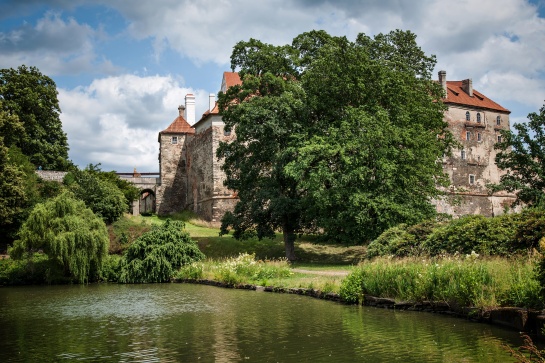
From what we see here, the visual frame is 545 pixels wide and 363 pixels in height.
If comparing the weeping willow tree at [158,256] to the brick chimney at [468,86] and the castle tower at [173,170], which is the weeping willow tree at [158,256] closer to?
the castle tower at [173,170]

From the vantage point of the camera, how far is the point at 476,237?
58.9 feet

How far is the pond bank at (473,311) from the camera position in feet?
38.2

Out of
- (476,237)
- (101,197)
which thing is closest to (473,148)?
(101,197)

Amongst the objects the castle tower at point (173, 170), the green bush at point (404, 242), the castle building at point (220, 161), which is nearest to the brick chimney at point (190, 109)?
the castle building at point (220, 161)

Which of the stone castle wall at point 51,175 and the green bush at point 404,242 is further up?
the stone castle wall at point 51,175

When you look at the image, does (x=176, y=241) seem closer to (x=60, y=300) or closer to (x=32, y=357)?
(x=60, y=300)

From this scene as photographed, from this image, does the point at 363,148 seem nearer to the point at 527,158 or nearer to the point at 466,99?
the point at 527,158

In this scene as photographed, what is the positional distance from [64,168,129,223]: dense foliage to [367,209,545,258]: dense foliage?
82.9 ft

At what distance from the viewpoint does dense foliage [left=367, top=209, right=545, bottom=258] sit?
16109 mm

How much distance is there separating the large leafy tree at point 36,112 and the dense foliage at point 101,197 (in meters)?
8.39

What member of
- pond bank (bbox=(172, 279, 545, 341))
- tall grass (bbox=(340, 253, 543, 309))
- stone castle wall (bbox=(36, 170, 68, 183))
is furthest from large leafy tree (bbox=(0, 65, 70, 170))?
tall grass (bbox=(340, 253, 543, 309))

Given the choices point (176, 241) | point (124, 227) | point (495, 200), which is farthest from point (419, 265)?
point (495, 200)

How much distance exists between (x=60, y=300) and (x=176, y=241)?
9.72 metres

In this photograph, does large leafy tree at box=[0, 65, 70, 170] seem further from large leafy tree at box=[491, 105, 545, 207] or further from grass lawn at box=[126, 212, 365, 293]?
large leafy tree at box=[491, 105, 545, 207]
